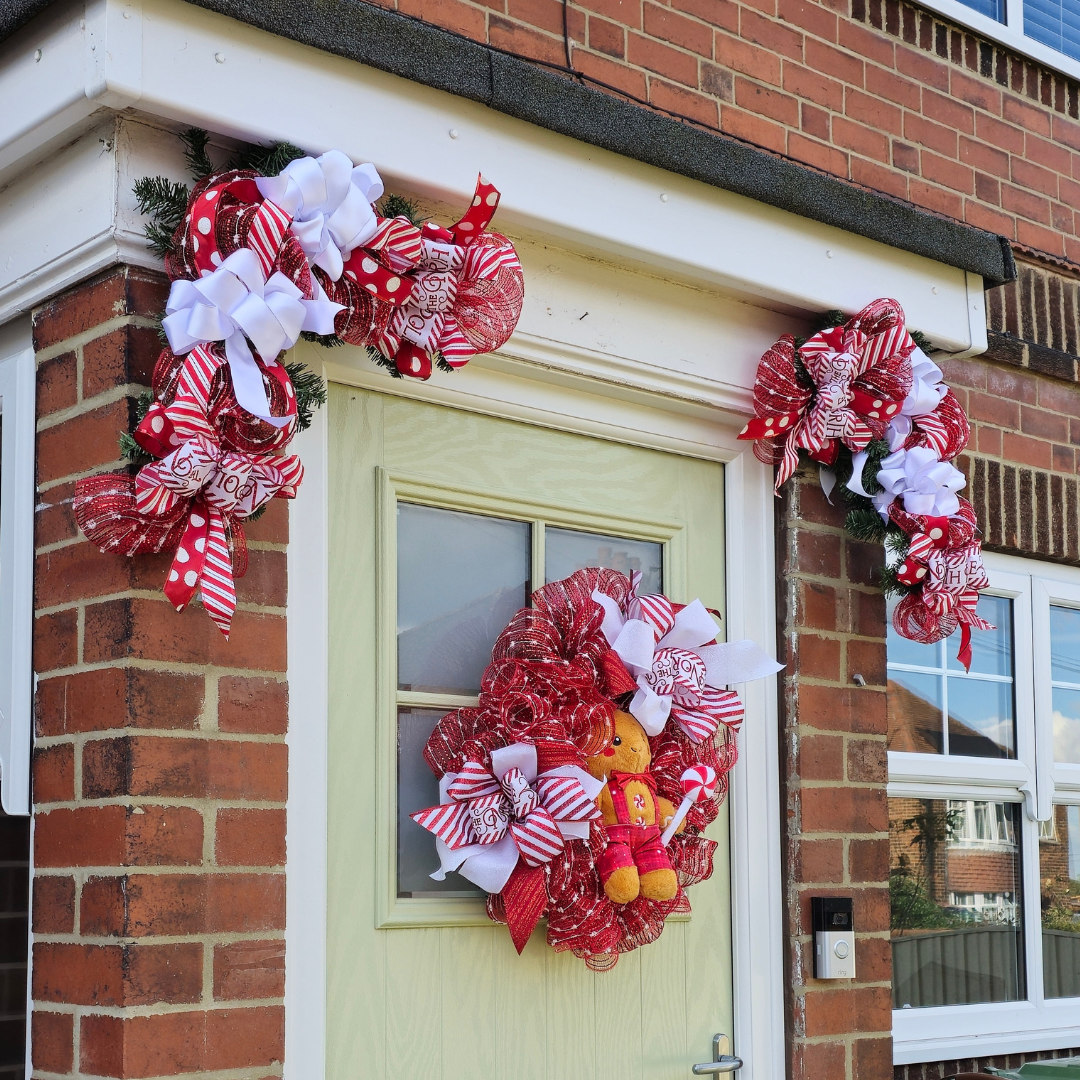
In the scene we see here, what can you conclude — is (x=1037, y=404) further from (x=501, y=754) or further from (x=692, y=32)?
(x=501, y=754)

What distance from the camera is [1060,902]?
174 inches

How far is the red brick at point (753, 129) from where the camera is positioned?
3629mm

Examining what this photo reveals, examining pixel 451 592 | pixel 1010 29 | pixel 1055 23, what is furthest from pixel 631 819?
pixel 1055 23

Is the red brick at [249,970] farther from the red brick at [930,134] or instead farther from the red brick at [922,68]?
the red brick at [922,68]

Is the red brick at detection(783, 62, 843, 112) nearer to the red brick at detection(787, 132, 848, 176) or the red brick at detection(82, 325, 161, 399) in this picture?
the red brick at detection(787, 132, 848, 176)

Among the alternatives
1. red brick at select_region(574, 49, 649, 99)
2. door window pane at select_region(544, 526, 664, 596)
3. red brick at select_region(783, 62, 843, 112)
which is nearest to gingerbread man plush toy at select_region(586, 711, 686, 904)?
door window pane at select_region(544, 526, 664, 596)

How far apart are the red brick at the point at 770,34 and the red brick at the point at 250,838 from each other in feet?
7.64

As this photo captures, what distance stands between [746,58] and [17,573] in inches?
87.3

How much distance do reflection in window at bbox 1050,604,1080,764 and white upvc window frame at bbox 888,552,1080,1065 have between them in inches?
3.0

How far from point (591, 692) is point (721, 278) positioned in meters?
1.03

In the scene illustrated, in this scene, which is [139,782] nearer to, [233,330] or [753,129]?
[233,330]

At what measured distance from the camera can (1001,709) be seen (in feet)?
14.1

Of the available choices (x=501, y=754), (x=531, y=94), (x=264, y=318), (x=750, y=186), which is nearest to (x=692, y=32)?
(x=750, y=186)

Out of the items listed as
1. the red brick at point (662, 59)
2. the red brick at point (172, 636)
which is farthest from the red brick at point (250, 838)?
the red brick at point (662, 59)
